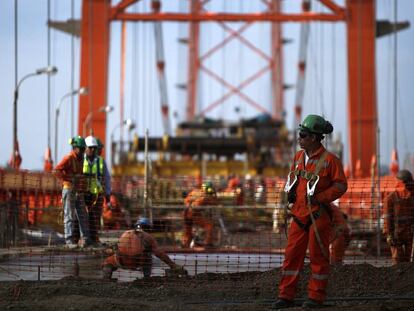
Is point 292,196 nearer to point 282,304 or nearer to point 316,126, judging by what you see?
point 316,126

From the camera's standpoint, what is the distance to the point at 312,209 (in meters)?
9.18

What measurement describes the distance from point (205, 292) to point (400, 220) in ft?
15.0

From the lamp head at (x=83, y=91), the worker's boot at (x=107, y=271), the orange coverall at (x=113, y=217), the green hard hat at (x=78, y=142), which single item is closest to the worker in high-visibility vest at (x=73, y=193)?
the green hard hat at (x=78, y=142)

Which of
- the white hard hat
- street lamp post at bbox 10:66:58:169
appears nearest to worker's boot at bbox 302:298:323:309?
the white hard hat

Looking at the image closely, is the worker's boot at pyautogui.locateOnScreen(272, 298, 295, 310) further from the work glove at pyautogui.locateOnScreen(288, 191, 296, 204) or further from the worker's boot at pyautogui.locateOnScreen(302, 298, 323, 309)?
the work glove at pyautogui.locateOnScreen(288, 191, 296, 204)

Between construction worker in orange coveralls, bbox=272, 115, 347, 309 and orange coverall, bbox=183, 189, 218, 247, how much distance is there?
9.19m

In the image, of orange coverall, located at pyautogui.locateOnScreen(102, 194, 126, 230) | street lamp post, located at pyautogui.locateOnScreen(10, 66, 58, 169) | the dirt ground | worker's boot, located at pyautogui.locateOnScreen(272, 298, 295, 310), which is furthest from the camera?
street lamp post, located at pyautogui.locateOnScreen(10, 66, 58, 169)

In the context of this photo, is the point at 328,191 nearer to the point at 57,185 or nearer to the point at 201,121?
the point at 57,185

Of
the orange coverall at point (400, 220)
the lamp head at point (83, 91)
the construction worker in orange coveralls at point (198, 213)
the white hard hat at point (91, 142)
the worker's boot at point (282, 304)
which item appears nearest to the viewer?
the worker's boot at point (282, 304)

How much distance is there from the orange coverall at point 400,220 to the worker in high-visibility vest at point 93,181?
154 inches

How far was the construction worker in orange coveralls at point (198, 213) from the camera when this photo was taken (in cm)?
1909

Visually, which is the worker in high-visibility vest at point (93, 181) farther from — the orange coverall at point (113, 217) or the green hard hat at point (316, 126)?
the green hard hat at point (316, 126)

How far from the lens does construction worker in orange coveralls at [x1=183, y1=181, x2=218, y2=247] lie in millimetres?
19094

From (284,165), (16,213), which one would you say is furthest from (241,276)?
(284,165)
